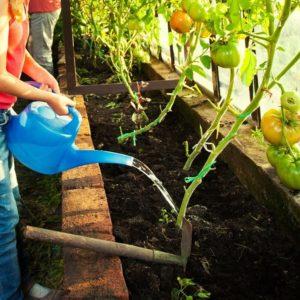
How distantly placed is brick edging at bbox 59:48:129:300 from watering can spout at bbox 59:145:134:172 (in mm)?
254

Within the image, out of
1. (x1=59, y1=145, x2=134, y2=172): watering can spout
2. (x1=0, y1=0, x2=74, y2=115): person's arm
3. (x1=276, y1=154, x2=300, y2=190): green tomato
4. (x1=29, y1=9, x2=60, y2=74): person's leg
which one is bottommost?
(x1=29, y1=9, x2=60, y2=74): person's leg

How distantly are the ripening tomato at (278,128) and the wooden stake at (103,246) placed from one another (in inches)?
21.5

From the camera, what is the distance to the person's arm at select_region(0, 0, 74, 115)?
58.8 inches

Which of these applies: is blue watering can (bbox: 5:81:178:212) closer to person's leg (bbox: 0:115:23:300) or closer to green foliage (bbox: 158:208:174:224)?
person's leg (bbox: 0:115:23:300)

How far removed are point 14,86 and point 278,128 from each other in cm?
92

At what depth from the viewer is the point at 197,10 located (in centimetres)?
156

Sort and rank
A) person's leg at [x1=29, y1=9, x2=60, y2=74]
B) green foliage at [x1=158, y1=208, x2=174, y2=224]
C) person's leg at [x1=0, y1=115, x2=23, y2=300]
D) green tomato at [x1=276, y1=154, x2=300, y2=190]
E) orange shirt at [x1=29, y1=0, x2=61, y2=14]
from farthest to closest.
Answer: person's leg at [x1=29, y1=9, x2=60, y2=74]
orange shirt at [x1=29, y1=0, x2=61, y2=14]
green foliage at [x1=158, y1=208, x2=174, y2=224]
person's leg at [x1=0, y1=115, x2=23, y2=300]
green tomato at [x1=276, y1=154, x2=300, y2=190]

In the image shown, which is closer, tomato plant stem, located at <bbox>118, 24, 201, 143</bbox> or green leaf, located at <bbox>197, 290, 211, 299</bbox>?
green leaf, located at <bbox>197, 290, 211, 299</bbox>

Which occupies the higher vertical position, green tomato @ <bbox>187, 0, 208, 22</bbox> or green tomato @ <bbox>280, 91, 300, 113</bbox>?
green tomato @ <bbox>187, 0, 208, 22</bbox>

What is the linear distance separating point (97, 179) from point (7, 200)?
508mm

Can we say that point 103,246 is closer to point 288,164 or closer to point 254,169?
point 288,164

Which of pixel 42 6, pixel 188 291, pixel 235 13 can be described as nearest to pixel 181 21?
pixel 235 13

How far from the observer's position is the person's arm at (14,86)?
149 centimetres

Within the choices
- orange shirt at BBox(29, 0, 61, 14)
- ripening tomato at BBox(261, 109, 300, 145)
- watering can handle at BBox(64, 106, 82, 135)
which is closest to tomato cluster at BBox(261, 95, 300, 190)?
ripening tomato at BBox(261, 109, 300, 145)
